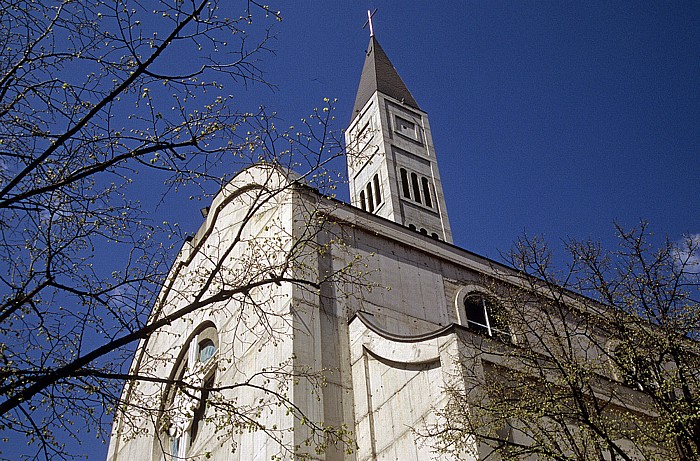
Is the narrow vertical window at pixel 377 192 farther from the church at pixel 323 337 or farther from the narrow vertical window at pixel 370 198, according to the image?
the church at pixel 323 337

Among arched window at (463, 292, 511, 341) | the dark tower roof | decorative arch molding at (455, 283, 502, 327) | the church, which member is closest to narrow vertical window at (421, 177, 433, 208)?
the dark tower roof

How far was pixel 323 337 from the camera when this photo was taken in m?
16.7

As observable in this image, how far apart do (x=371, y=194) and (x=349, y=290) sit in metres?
22.0

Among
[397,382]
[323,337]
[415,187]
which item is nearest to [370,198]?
[415,187]

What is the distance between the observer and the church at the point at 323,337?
1293 cm

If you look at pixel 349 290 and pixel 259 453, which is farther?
pixel 349 290

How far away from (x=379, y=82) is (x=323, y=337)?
31.1 m

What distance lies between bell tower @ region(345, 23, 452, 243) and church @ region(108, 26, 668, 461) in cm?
1533

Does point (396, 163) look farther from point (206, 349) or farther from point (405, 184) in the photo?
point (206, 349)

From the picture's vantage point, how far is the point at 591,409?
41.1ft

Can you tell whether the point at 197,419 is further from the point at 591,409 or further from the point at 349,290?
the point at 591,409

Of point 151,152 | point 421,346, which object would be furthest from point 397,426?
point 151,152

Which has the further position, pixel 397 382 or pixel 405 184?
pixel 405 184

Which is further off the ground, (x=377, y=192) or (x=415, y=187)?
(x=415, y=187)
